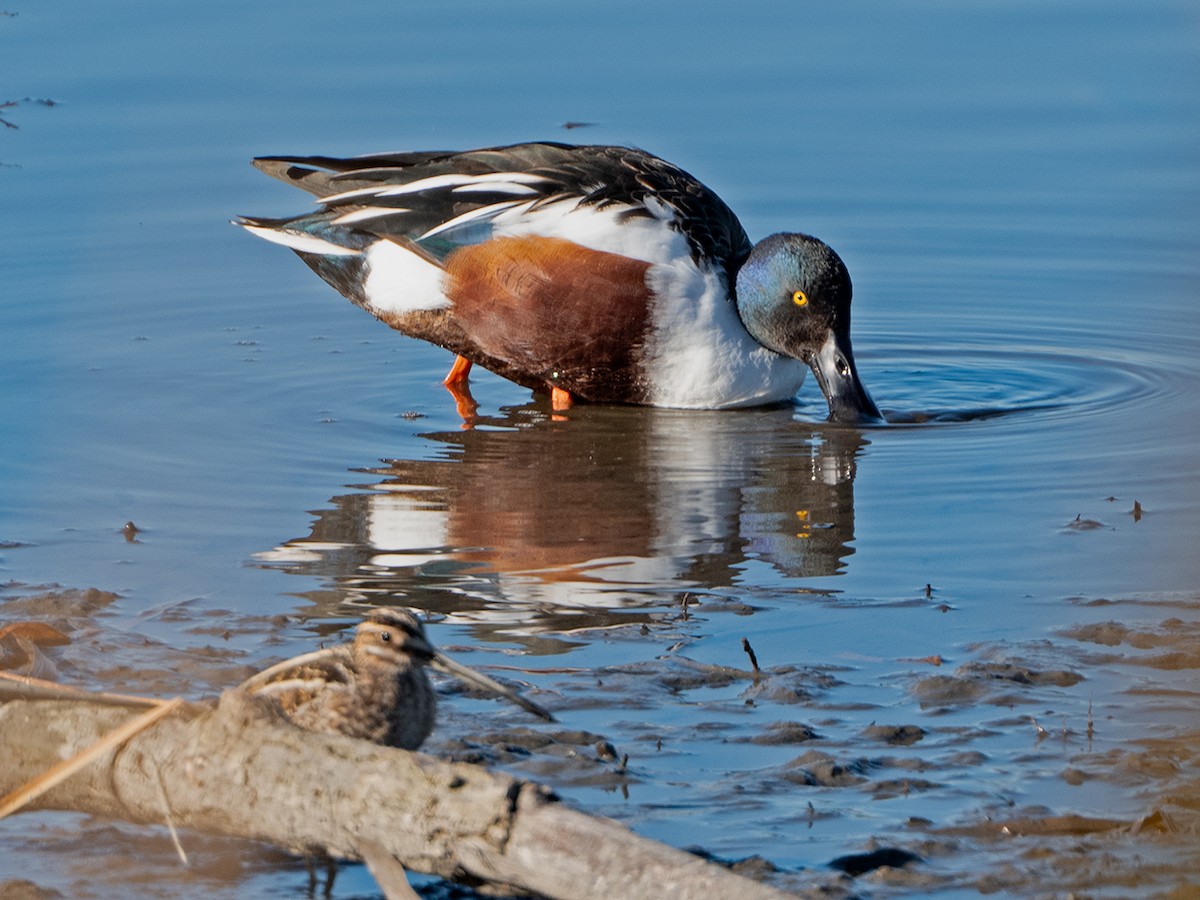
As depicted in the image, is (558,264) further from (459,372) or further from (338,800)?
(338,800)

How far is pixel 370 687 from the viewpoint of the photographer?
13.1ft

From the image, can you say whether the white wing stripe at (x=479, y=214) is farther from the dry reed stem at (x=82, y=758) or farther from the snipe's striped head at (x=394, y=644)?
the dry reed stem at (x=82, y=758)

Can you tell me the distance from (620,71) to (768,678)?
23.7 feet

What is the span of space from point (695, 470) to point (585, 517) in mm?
717

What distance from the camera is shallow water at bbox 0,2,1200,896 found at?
163 inches

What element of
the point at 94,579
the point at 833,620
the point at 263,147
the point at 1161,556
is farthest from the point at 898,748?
the point at 263,147

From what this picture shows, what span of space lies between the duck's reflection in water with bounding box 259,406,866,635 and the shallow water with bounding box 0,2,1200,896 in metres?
0.02

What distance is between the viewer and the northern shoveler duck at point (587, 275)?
24.5ft

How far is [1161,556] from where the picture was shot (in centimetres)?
570

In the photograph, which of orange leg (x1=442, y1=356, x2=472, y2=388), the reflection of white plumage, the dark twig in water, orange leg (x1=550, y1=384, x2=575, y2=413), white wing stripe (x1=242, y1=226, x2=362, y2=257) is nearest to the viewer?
the reflection of white plumage

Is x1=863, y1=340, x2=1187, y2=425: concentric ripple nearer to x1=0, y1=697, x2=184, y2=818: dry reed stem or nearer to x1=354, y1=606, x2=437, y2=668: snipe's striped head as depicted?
x1=354, y1=606, x2=437, y2=668: snipe's striped head

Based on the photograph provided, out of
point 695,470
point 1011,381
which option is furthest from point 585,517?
point 1011,381

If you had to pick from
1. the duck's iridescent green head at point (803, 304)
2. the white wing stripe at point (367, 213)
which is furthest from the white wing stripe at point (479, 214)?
the duck's iridescent green head at point (803, 304)

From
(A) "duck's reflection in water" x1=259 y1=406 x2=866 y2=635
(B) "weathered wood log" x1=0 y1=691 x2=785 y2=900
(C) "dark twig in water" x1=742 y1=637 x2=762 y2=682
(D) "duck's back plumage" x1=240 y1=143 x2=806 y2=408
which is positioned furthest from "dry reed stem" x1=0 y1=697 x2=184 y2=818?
(D) "duck's back plumage" x1=240 y1=143 x2=806 y2=408
